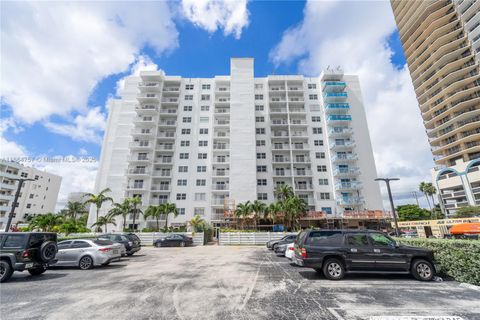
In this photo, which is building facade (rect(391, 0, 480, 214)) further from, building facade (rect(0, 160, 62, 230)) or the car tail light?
building facade (rect(0, 160, 62, 230))

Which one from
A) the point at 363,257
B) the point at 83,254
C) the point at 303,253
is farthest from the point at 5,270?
the point at 363,257

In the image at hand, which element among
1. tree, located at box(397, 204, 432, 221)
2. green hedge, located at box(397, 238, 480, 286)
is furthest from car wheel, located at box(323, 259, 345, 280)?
tree, located at box(397, 204, 432, 221)

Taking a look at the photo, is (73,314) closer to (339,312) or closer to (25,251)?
(25,251)

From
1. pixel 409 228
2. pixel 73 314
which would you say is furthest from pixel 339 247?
pixel 409 228

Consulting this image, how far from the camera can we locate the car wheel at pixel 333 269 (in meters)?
8.38

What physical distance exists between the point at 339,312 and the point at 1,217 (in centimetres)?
7868

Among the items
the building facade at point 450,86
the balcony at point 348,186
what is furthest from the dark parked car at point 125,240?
the building facade at point 450,86

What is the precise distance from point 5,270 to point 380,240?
51.6ft

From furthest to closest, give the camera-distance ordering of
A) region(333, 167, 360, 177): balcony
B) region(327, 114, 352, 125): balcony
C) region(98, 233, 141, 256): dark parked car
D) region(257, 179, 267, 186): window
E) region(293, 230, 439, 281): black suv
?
region(327, 114, 352, 125): balcony, region(257, 179, 267, 186): window, region(333, 167, 360, 177): balcony, region(98, 233, 141, 256): dark parked car, region(293, 230, 439, 281): black suv

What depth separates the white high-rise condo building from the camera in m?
39.6

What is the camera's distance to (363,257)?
27.7 feet

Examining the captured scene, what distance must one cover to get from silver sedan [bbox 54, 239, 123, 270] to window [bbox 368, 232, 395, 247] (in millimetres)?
13561

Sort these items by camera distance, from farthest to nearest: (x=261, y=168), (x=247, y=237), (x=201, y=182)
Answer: (x=261, y=168)
(x=201, y=182)
(x=247, y=237)

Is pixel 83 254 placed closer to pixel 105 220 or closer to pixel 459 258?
pixel 459 258
